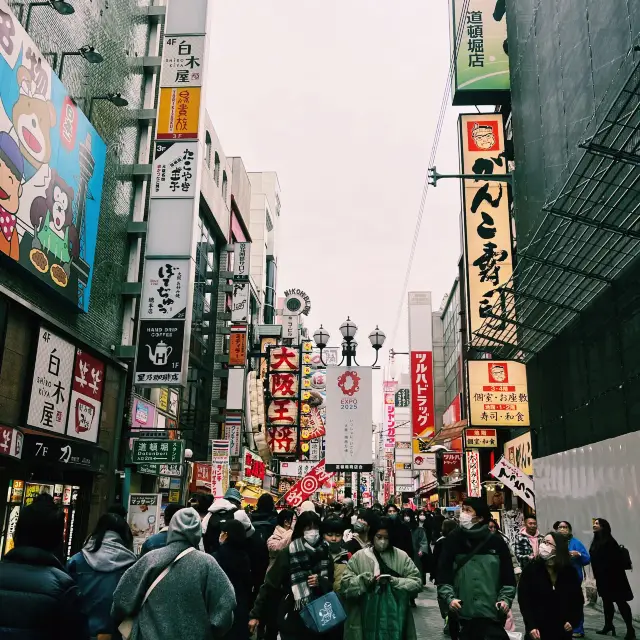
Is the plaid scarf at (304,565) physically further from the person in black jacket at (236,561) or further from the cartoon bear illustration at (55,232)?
the cartoon bear illustration at (55,232)

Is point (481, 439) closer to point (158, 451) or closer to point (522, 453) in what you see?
point (522, 453)

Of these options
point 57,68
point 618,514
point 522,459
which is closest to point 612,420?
point 618,514

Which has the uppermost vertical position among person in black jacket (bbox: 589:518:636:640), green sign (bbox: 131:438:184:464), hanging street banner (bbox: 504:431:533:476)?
hanging street banner (bbox: 504:431:533:476)

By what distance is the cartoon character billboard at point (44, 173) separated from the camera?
1440cm

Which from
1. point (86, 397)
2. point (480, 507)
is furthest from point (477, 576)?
point (86, 397)

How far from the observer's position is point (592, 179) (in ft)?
33.1

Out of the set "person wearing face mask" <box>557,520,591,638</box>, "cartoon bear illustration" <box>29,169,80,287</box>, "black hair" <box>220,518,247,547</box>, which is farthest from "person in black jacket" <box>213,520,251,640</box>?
"cartoon bear illustration" <box>29,169,80,287</box>

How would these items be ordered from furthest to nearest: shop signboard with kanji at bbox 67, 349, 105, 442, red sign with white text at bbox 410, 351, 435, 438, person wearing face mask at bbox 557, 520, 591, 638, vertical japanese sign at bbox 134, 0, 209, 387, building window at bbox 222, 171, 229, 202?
red sign with white text at bbox 410, 351, 435, 438
building window at bbox 222, 171, 229, 202
vertical japanese sign at bbox 134, 0, 209, 387
shop signboard with kanji at bbox 67, 349, 105, 442
person wearing face mask at bbox 557, 520, 591, 638

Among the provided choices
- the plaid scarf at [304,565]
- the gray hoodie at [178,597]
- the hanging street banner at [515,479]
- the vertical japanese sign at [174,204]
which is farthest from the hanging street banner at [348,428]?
the gray hoodie at [178,597]

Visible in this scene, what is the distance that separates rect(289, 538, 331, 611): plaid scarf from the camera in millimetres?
5898

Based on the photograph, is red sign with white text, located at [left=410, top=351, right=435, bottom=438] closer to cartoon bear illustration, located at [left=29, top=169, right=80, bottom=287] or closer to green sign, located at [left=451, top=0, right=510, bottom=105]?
green sign, located at [left=451, top=0, right=510, bottom=105]

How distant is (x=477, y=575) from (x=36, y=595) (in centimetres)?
384

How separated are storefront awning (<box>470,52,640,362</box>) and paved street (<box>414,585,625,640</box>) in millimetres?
6373

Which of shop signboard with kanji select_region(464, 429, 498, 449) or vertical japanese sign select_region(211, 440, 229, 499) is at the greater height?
shop signboard with kanji select_region(464, 429, 498, 449)
